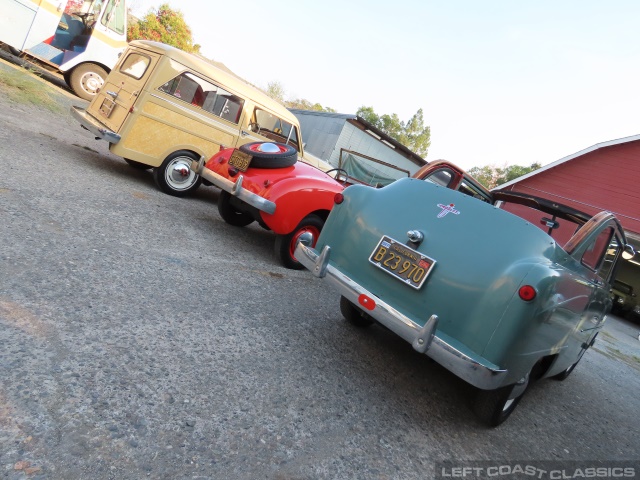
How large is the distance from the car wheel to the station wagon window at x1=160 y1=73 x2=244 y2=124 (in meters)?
5.25

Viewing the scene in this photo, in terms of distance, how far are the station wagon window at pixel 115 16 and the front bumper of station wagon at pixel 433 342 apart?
12.0 metres

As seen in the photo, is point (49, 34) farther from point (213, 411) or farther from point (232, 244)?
point (213, 411)

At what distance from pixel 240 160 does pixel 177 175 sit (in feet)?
5.58

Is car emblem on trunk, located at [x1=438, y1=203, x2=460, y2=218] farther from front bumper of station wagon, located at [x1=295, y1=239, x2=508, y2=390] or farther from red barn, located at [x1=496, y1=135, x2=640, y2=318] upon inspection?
red barn, located at [x1=496, y1=135, x2=640, y2=318]

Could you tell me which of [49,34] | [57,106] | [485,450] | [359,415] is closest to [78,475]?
[359,415]

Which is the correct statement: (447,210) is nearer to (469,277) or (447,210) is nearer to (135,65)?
(469,277)

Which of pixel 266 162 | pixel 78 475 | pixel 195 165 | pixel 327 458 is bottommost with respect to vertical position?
pixel 78 475

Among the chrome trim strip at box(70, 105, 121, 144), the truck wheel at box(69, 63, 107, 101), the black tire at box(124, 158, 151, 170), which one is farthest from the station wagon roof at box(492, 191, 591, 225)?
the truck wheel at box(69, 63, 107, 101)

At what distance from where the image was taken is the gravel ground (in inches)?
70.8

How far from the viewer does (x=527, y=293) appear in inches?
91.1

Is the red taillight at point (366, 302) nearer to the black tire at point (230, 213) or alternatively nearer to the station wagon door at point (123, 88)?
the black tire at point (230, 213)

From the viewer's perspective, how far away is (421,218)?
2.95 m

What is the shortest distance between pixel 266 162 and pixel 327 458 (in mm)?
Result: 3437

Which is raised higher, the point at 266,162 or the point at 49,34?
the point at 49,34
